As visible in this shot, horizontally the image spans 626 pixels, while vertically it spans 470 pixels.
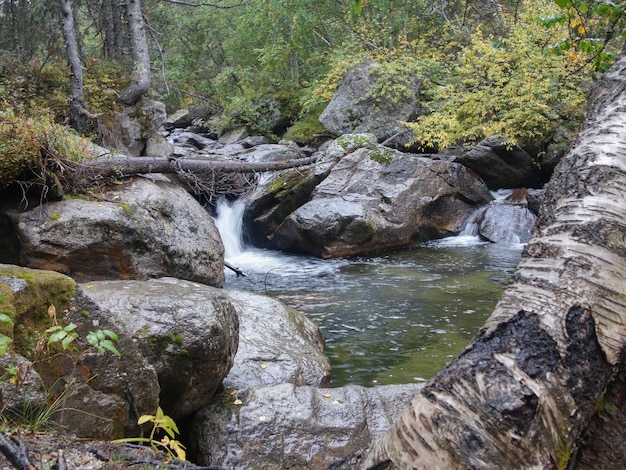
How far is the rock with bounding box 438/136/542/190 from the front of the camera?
14094 mm

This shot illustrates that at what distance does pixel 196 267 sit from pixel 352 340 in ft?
9.16

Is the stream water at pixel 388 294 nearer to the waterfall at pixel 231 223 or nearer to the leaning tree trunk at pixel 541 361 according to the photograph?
the waterfall at pixel 231 223

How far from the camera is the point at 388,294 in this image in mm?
8812

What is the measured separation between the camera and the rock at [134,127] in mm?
11320

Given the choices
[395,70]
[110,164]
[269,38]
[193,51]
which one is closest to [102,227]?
[110,164]

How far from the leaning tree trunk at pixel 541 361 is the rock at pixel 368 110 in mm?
15383

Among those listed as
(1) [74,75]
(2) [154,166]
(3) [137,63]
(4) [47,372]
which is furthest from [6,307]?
(3) [137,63]

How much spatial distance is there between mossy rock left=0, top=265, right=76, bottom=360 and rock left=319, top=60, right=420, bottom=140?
1418cm

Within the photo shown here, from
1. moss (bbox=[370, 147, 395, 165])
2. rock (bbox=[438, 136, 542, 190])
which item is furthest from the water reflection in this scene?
rock (bbox=[438, 136, 542, 190])

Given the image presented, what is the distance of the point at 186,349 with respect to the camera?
12.4ft

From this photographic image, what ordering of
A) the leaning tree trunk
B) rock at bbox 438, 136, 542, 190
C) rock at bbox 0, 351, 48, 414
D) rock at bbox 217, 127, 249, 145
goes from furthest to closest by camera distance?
rock at bbox 217, 127, 249, 145 < rock at bbox 438, 136, 542, 190 < rock at bbox 0, 351, 48, 414 < the leaning tree trunk

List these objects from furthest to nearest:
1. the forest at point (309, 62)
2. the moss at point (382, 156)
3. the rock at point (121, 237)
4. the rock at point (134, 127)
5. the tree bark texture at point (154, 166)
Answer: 1. the moss at point (382, 156)
2. the rock at point (134, 127)
3. the forest at point (309, 62)
4. the tree bark texture at point (154, 166)
5. the rock at point (121, 237)

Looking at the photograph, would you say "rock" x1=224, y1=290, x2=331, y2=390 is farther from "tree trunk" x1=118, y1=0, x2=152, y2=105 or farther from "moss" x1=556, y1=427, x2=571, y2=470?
"tree trunk" x1=118, y1=0, x2=152, y2=105

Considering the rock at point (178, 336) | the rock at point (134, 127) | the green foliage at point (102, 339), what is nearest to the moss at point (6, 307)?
the green foliage at point (102, 339)
